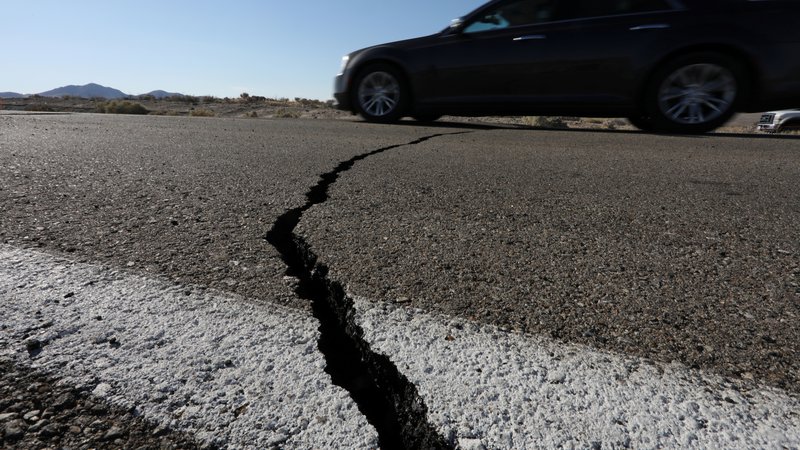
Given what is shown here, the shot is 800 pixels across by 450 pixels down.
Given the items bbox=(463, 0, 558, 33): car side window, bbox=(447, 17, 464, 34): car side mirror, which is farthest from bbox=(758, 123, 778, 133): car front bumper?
bbox=(447, 17, 464, 34): car side mirror

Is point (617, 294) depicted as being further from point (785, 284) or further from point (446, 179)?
point (446, 179)

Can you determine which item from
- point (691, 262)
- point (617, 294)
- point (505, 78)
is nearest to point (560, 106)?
point (505, 78)

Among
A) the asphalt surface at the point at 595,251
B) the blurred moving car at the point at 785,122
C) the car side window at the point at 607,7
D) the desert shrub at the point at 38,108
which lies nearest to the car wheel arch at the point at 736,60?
the car side window at the point at 607,7

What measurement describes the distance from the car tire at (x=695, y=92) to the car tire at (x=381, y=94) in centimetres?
277

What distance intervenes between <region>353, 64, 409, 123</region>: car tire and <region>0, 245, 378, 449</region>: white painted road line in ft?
16.9

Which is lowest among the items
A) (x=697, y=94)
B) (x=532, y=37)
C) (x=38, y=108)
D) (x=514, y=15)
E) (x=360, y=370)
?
(x=360, y=370)

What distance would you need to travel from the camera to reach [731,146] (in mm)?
4367

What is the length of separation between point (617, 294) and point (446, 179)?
1.67 metres

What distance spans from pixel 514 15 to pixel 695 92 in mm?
2017

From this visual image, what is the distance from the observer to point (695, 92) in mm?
4973

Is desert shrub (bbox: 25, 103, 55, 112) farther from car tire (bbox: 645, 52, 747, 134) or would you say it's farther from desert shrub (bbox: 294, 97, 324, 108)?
car tire (bbox: 645, 52, 747, 134)

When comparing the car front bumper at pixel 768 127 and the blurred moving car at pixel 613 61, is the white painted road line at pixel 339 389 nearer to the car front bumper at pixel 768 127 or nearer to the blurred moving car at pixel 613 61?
the blurred moving car at pixel 613 61

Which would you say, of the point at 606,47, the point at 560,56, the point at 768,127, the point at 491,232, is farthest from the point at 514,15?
the point at 768,127

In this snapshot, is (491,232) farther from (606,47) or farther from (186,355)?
(606,47)
